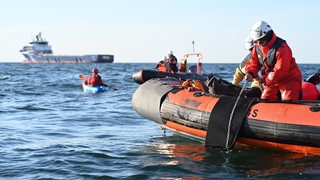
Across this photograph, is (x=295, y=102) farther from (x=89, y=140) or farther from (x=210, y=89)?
(x=89, y=140)

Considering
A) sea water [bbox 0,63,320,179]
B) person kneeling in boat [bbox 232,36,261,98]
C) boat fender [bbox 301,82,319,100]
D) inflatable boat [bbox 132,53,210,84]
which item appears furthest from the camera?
inflatable boat [bbox 132,53,210,84]

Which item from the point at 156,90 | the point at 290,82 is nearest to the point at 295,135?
the point at 290,82

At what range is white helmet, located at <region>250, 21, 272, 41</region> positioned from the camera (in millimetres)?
6906

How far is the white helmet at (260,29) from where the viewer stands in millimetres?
6906

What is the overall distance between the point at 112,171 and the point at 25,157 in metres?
1.46

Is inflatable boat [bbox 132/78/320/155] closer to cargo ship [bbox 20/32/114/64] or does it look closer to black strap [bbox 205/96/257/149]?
black strap [bbox 205/96/257/149]

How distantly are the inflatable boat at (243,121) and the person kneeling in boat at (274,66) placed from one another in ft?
1.32

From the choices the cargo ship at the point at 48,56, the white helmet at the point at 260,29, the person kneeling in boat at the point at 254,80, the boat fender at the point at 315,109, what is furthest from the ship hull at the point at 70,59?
the boat fender at the point at 315,109

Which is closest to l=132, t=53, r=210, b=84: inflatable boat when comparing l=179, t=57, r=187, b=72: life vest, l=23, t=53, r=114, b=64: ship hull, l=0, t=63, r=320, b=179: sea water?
l=179, t=57, r=187, b=72: life vest

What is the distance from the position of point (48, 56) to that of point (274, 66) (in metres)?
89.2

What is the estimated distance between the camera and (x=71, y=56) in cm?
9381

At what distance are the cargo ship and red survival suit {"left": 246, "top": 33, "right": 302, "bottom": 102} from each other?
8604 cm

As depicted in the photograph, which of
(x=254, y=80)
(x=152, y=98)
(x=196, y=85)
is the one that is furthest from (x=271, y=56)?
(x=152, y=98)

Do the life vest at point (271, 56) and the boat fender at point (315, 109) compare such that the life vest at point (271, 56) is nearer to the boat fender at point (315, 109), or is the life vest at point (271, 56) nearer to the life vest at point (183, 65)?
the boat fender at point (315, 109)
